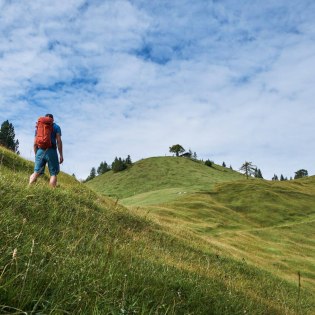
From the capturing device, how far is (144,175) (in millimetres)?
138750

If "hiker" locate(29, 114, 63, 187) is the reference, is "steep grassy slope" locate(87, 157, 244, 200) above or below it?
above

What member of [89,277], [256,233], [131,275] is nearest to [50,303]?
[89,277]

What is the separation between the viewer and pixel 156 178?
134 m

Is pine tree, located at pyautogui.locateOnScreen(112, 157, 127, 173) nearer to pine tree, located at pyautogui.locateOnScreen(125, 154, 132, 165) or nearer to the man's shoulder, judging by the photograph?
pine tree, located at pyautogui.locateOnScreen(125, 154, 132, 165)

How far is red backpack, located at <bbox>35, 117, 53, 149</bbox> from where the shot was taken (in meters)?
13.7

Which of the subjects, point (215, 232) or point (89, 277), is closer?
point (89, 277)

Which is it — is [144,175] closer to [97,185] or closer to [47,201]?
[97,185]

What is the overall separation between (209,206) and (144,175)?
217ft

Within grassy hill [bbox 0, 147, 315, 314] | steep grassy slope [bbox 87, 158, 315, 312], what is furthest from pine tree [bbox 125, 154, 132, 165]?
grassy hill [bbox 0, 147, 315, 314]

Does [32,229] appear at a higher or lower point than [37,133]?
lower

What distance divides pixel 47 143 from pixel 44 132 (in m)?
0.43

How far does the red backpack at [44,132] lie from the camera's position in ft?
45.0

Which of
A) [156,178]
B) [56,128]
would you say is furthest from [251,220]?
[56,128]

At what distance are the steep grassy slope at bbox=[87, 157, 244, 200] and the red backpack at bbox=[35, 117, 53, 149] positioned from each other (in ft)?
316
